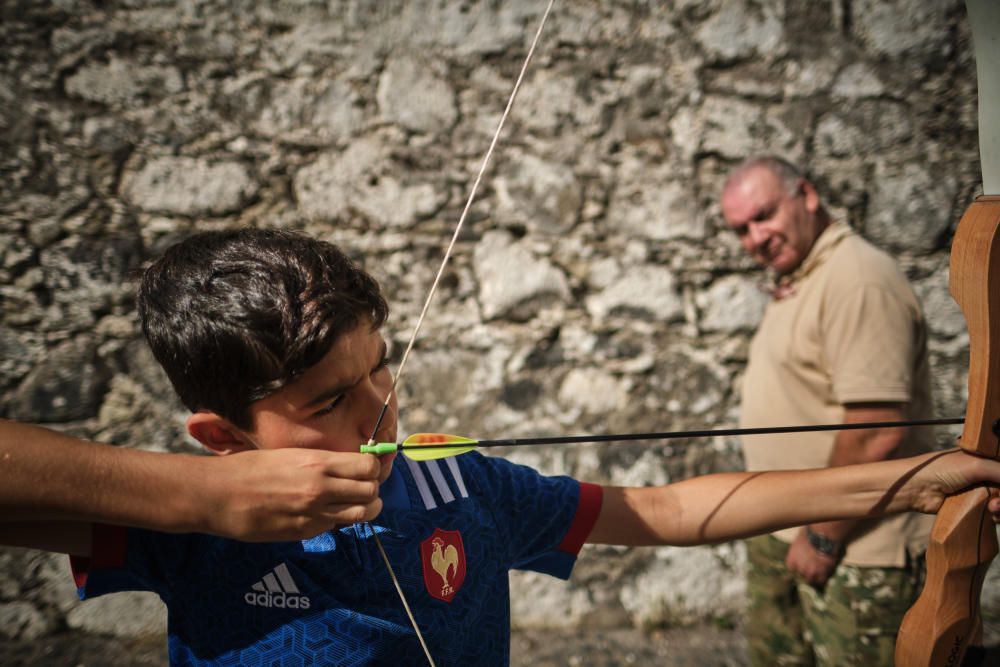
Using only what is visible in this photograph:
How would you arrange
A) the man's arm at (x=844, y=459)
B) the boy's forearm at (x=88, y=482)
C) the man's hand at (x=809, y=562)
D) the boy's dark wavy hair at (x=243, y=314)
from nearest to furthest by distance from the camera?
1. the boy's forearm at (x=88, y=482)
2. the boy's dark wavy hair at (x=243, y=314)
3. the man's arm at (x=844, y=459)
4. the man's hand at (x=809, y=562)

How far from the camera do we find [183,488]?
69 centimetres

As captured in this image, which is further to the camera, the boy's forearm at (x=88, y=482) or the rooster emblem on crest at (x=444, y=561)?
the rooster emblem on crest at (x=444, y=561)

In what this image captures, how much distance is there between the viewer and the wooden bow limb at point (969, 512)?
2.93ft

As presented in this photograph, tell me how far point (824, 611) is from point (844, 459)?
445 mm

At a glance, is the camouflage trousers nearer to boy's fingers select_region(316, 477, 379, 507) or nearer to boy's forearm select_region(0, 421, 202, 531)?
boy's fingers select_region(316, 477, 379, 507)

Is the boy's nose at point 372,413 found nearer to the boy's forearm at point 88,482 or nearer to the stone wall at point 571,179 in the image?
the boy's forearm at point 88,482

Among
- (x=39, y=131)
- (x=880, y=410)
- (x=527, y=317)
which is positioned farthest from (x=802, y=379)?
(x=39, y=131)

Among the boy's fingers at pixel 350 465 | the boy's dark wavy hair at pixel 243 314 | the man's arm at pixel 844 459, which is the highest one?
the boy's dark wavy hair at pixel 243 314

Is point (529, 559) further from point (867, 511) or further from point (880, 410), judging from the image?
point (880, 410)

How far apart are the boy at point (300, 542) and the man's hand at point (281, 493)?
0.07m

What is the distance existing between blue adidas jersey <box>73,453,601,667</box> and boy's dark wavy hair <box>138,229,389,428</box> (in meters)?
0.18

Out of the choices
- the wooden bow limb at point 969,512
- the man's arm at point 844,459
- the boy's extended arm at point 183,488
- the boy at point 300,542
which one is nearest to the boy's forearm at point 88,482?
the boy's extended arm at point 183,488

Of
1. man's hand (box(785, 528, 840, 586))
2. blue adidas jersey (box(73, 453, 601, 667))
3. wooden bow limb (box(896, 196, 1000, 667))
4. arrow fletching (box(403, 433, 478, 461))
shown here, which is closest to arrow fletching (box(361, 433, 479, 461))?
arrow fletching (box(403, 433, 478, 461))

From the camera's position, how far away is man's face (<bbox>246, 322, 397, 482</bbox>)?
763mm
